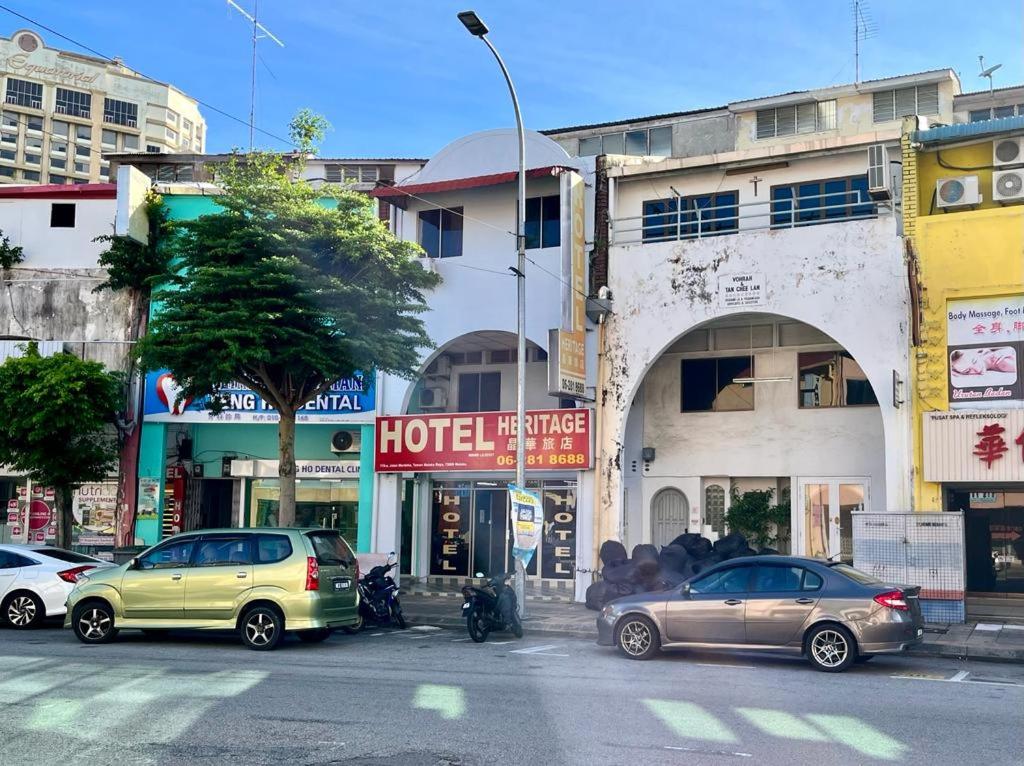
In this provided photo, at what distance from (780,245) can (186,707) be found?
1468cm

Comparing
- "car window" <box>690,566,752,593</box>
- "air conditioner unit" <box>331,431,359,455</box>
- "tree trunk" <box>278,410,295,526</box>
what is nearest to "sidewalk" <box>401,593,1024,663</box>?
"tree trunk" <box>278,410,295,526</box>

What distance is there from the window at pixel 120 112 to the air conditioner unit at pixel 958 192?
8280 centimetres

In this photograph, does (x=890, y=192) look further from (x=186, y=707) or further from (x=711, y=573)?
(x=186, y=707)

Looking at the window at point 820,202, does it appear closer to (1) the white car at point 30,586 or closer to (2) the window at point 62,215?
(1) the white car at point 30,586

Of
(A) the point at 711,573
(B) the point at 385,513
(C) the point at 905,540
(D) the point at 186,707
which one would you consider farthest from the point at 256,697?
(B) the point at 385,513

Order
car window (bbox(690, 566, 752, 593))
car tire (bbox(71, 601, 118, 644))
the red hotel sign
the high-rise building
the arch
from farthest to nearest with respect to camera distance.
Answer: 1. the high-rise building
2. the arch
3. the red hotel sign
4. car tire (bbox(71, 601, 118, 644))
5. car window (bbox(690, 566, 752, 593))

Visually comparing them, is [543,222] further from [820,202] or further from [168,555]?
[168,555]

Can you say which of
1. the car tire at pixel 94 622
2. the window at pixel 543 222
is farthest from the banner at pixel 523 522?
the window at pixel 543 222

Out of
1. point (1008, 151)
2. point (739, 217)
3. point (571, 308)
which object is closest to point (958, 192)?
point (1008, 151)

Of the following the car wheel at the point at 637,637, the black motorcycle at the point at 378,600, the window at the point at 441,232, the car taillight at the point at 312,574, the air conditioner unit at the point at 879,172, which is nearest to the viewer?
the car wheel at the point at 637,637

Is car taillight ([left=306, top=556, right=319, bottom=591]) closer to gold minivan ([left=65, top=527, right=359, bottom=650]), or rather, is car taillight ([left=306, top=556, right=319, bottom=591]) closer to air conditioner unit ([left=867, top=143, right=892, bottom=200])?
gold minivan ([left=65, top=527, right=359, bottom=650])

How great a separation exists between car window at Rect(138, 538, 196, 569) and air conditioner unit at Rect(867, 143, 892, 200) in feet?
42.2

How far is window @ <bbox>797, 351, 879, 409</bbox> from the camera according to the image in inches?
867

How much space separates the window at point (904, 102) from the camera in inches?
1212
